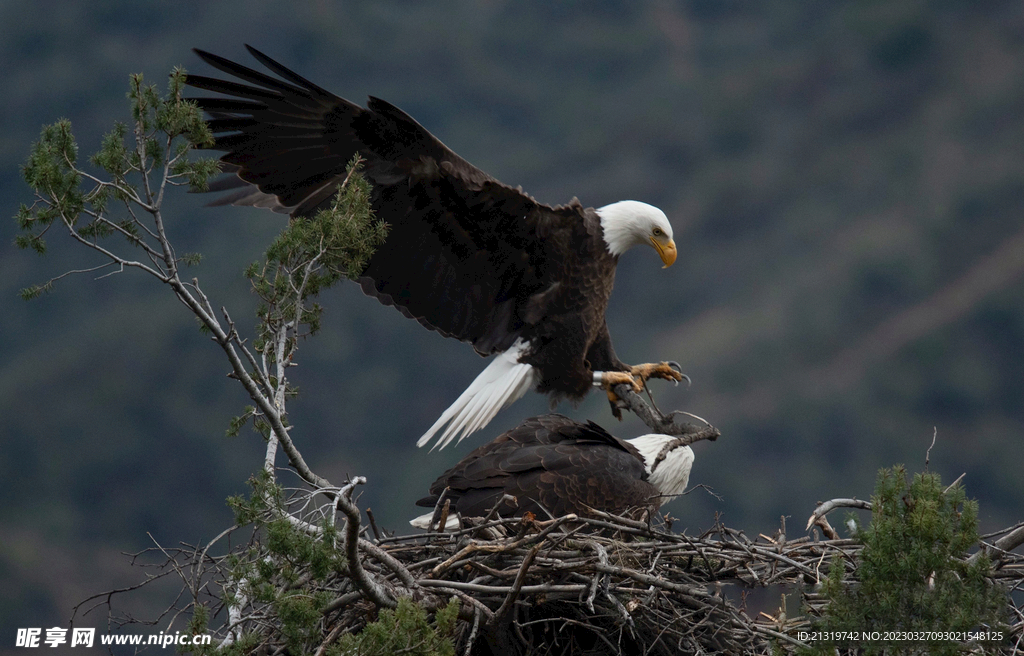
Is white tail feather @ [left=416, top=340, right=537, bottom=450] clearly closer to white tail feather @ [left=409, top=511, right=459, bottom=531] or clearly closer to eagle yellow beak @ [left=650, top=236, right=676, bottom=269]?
white tail feather @ [left=409, top=511, right=459, bottom=531]

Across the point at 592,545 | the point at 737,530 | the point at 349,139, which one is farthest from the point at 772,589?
the point at 349,139

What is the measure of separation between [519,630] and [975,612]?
4.83ft

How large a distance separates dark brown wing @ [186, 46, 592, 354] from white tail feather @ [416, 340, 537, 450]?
93 mm

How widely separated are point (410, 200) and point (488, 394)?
1.09 meters

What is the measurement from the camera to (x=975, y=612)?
2.43 m

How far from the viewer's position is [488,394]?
4926mm

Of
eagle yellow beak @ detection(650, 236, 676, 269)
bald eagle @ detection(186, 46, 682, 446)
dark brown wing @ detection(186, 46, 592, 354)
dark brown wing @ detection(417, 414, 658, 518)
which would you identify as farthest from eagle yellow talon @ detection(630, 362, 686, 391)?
dark brown wing @ detection(417, 414, 658, 518)

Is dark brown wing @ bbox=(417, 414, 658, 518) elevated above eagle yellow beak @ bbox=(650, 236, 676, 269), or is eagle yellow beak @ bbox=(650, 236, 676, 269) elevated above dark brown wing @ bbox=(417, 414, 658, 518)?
eagle yellow beak @ bbox=(650, 236, 676, 269)

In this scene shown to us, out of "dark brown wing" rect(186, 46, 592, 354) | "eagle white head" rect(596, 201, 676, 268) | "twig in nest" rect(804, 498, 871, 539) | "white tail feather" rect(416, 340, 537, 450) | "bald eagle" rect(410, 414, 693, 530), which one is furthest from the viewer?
"eagle white head" rect(596, 201, 676, 268)

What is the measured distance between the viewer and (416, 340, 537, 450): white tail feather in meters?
4.77

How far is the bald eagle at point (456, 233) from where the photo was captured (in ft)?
14.1

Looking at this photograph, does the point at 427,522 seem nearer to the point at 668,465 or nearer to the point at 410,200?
the point at 668,465

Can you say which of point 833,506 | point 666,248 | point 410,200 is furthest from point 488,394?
point 833,506

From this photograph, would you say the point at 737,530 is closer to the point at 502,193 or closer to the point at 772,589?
the point at 772,589
